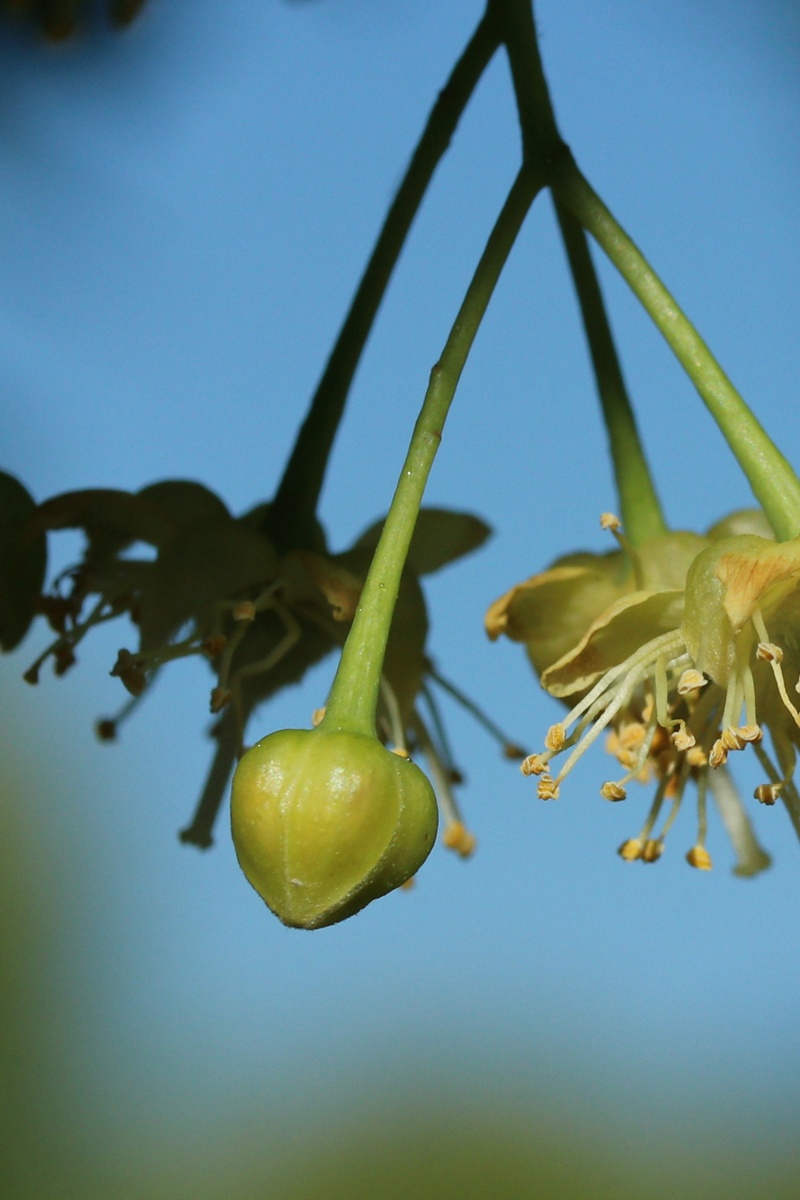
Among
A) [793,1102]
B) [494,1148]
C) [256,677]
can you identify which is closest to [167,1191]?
[494,1148]

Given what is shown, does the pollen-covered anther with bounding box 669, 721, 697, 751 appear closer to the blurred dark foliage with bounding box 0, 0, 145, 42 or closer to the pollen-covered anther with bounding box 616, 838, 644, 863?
the pollen-covered anther with bounding box 616, 838, 644, 863

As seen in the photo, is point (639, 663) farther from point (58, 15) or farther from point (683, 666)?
point (58, 15)

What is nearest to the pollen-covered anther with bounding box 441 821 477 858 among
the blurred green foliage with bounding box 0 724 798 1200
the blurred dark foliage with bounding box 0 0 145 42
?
the blurred dark foliage with bounding box 0 0 145 42

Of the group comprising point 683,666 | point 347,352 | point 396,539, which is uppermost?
point 347,352

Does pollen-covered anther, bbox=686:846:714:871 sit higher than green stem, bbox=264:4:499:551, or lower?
lower

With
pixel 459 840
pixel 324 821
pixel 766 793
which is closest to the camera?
pixel 324 821

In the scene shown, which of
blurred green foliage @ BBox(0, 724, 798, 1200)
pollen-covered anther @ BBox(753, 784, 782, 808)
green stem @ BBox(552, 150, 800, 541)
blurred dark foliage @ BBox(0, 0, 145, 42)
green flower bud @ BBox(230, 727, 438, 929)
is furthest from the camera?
blurred green foliage @ BBox(0, 724, 798, 1200)

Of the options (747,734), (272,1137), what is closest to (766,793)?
(747,734)
